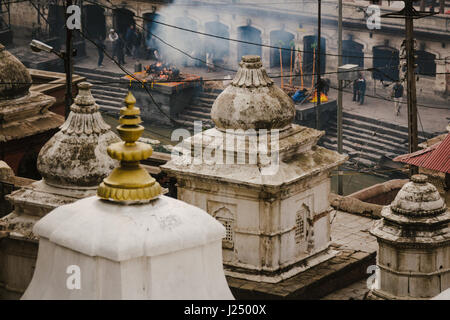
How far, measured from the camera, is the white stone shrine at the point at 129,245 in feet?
22.1

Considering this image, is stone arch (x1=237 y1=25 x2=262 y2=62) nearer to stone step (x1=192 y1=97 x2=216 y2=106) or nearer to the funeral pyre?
stone step (x1=192 y1=97 x2=216 y2=106)

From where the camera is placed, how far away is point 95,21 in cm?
4850

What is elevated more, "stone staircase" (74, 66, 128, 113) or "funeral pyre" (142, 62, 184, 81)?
"funeral pyre" (142, 62, 184, 81)

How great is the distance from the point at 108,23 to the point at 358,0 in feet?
38.0

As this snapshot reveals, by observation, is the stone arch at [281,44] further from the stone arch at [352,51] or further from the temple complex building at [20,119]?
the temple complex building at [20,119]

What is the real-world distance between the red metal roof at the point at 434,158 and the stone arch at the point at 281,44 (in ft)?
74.3

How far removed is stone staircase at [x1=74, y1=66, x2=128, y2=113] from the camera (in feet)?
135

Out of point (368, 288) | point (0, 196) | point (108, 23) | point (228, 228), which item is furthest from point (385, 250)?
point (108, 23)

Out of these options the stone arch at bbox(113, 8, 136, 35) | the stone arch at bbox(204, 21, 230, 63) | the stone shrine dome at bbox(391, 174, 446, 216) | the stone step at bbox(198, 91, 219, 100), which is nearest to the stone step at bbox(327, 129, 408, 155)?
the stone step at bbox(198, 91, 219, 100)

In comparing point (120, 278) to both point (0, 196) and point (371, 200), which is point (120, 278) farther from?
point (371, 200)

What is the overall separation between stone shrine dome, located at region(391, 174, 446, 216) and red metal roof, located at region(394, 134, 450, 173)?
426cm

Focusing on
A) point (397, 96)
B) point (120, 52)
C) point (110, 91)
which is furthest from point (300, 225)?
point (120, 52)
